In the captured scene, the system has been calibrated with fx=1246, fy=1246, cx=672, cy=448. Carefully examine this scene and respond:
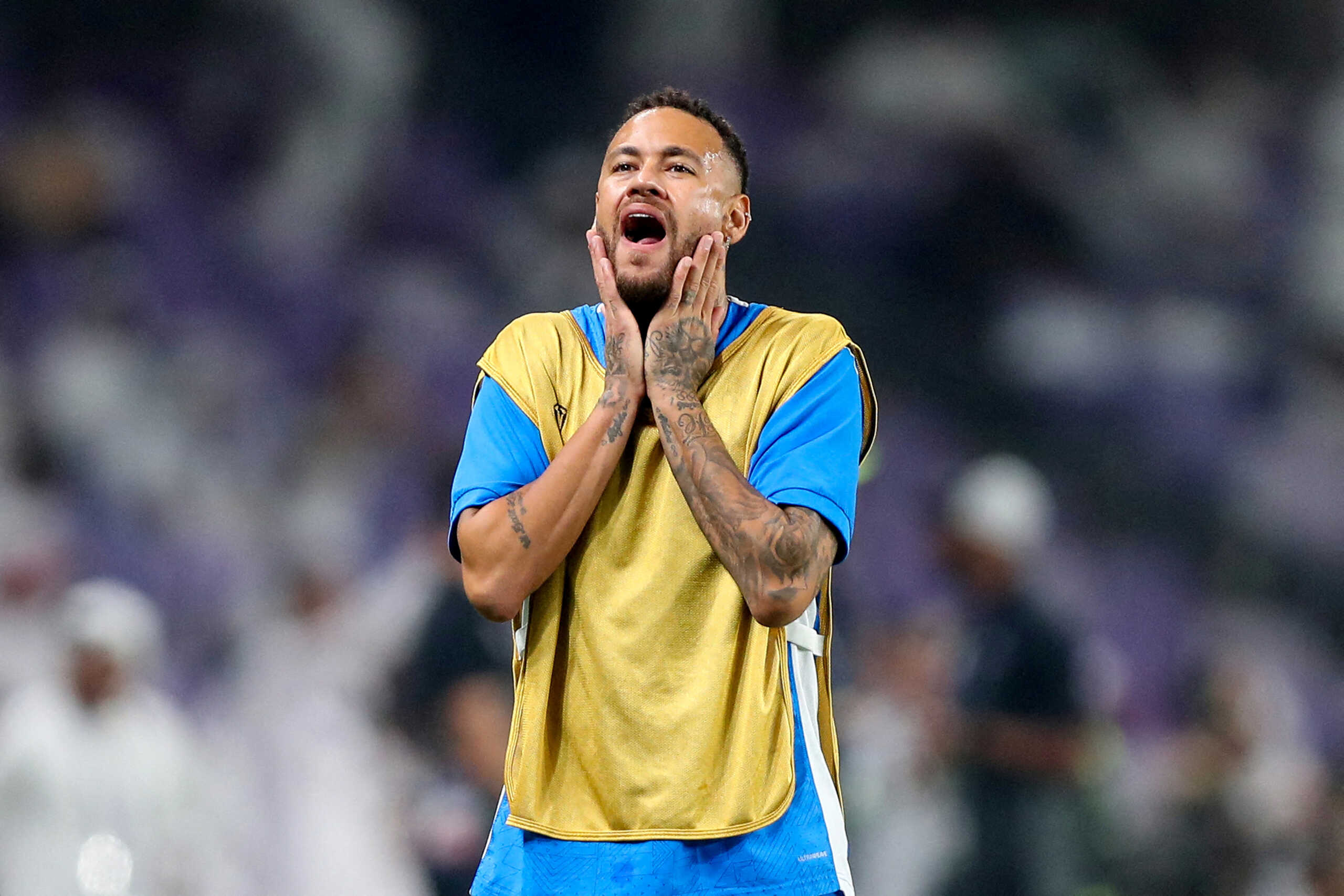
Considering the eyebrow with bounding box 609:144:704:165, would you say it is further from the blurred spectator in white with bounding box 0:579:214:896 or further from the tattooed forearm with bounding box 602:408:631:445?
the blurred spectator in white with bounding box 0:579:214:896

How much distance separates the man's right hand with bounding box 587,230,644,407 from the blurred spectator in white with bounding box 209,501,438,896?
7.91 feet

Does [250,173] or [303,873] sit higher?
[250,173]

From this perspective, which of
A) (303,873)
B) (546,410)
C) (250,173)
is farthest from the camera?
(250,173)

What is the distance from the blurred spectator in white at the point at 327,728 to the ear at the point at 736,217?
2359 millimetres

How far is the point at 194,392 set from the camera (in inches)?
153

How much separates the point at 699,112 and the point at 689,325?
0.35 m

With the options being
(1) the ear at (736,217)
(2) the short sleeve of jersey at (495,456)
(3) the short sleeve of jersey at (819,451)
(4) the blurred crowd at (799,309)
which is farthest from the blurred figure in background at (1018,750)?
(2) the short sleeve of jersey at (495,456)

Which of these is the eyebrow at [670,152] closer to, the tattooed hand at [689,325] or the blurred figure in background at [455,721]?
the tattooed hand at [689,325]

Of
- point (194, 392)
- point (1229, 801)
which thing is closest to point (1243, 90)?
point (1229, 801)

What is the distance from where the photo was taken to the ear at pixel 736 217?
1.67 m

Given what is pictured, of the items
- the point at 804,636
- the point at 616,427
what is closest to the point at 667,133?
the point at 616,427

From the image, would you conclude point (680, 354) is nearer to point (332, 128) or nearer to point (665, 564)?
point (665, 564)

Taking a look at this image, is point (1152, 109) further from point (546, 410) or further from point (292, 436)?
point (546, 410)

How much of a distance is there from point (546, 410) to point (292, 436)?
2569mm
